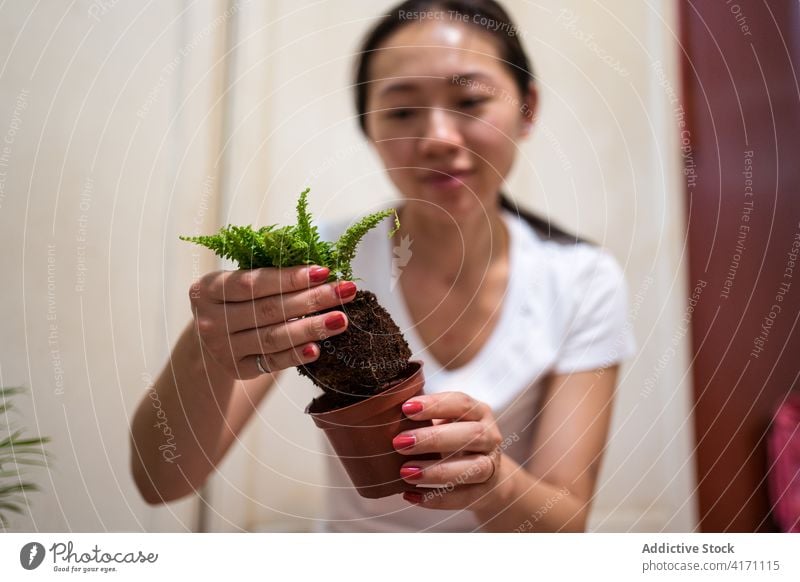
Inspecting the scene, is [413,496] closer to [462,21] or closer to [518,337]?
[518,337]

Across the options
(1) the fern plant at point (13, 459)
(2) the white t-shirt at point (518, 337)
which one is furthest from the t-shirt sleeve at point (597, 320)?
(1) the fern plant at point (13, 459)

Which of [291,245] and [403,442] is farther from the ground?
[291,245]

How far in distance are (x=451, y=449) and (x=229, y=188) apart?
348 millimetres

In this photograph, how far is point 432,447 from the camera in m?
0.50

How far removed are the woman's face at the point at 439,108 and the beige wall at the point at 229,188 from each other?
0.12 feet

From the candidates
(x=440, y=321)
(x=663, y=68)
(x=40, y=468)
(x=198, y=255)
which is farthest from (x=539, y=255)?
(x=40, y=468)

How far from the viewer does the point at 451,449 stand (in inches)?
20.2

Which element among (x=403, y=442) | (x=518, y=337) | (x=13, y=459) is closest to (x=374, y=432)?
(x=403, y=442)

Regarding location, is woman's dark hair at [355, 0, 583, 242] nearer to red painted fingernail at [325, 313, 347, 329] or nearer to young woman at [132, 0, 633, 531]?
young woman at [132, 0, 633, 531]

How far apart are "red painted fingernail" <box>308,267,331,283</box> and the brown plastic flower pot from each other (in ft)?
0.31

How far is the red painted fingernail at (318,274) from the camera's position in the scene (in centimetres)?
45

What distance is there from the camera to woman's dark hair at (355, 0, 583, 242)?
61cm

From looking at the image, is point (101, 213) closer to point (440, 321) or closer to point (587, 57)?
point (440, 321)

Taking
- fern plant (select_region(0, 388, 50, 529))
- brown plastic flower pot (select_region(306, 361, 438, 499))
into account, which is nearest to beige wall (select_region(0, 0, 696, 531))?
fern plant (select_region(0, 388, 50, 529))
